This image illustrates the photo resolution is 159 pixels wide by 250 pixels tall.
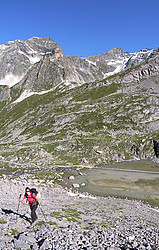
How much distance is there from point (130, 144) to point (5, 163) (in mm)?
54199

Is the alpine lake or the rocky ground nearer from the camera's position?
the rocky ground

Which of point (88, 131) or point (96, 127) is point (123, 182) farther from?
point (96, 127)

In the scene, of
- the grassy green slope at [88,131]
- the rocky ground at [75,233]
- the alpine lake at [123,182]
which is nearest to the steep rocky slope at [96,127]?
the grassy green slope at [88,131]

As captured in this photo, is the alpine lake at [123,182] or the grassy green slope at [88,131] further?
the grassy green slope at [88,131]

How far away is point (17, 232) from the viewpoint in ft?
46.9

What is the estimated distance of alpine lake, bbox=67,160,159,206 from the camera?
37.9 meters

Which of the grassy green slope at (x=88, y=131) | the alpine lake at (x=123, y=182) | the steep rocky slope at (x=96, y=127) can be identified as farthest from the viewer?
the steep rocky slope at (x=96, y=127)

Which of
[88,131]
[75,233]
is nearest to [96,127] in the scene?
[88,131]

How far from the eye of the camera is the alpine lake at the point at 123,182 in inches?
1493

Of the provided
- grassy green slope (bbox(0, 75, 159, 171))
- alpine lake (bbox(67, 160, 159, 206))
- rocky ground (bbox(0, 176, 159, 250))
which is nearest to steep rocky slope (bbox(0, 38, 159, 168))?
grassy green slope (bbox(0, 75, 159, 171))

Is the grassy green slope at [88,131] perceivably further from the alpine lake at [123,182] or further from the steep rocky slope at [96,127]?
the alpine lake at [123,182]

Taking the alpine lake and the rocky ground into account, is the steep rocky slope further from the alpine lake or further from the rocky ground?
the rocky ground

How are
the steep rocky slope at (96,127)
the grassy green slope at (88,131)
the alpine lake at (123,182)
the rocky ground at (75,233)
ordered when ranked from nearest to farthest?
1. the rocky ground at (75,233)
2. the alpine lake at (123,182)
3. the grassy green slope at (88,131)
4. the steep rocky slope at (96,127)

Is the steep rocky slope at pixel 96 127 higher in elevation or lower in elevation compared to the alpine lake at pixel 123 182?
higher
